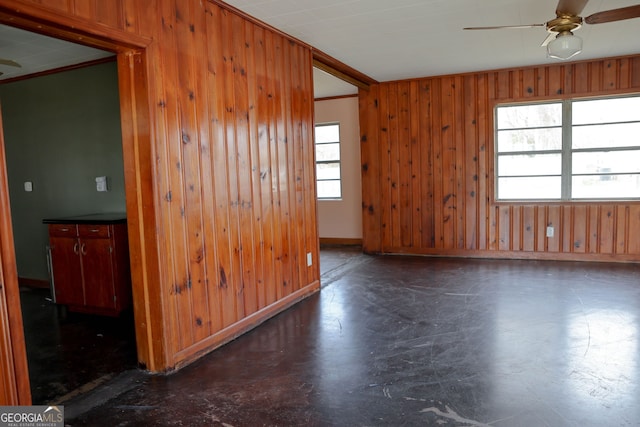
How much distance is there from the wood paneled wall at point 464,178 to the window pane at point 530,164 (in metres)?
0.20

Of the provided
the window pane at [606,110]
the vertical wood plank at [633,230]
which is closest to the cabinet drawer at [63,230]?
Answer: the window pane at [606,110]

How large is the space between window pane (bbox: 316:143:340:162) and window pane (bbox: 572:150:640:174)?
3.58 m

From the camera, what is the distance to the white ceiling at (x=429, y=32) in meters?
3.48

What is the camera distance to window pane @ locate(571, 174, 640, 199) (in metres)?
5.46

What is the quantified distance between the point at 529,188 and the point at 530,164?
321 mm

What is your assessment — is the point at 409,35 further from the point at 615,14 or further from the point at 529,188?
the point at 529,188

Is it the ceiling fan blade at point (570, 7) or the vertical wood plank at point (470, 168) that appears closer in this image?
the ceiling fan blade at point (570, 7)

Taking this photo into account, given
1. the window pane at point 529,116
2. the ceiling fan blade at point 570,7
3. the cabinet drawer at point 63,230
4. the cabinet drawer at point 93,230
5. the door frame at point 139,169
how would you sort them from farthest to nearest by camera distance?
the window pane at point 529,116
the cabinet drawer at point 63,230
the cabinet drawer at point 93,230
the ceiling fan blade at point 570,7
the door frame at point 139,169

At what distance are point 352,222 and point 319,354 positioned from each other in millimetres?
4690

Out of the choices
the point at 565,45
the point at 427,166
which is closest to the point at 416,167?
the point at 427,166

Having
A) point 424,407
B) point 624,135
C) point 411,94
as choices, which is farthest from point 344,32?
point 624,135

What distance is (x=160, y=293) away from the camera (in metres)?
2.78

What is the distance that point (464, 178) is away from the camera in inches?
244

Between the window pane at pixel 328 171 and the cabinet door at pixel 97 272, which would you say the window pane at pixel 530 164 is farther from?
the cabinet door at pixel 97 272
